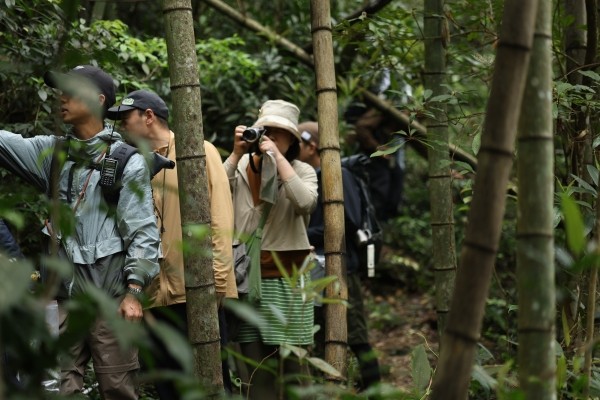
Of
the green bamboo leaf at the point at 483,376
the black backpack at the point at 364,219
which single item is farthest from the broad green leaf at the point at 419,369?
the black backpack at the point at 364,219

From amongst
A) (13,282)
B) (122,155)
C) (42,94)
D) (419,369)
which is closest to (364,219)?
(42,94)

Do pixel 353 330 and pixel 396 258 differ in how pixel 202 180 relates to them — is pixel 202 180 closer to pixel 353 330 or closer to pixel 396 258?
pixel 353 330

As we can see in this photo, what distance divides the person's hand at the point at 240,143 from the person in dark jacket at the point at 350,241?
0.90 meters

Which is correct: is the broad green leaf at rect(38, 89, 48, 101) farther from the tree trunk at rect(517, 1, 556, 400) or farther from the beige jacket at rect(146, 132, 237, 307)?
the tree trunk at rect(517, 1, 556, 400)

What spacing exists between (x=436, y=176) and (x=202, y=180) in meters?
1.48

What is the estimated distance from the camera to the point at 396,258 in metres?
9.30

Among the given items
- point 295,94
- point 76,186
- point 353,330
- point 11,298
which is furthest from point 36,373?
point 295,94

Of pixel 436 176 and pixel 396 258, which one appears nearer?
pixel 436 176

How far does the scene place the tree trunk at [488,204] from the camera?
199 cm

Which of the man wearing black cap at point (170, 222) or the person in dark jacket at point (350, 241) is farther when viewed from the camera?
the person in dark jacket at point (350, 241)

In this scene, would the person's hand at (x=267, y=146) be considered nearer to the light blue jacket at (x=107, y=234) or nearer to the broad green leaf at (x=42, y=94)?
the light blue jacket at (x=107, y=234)

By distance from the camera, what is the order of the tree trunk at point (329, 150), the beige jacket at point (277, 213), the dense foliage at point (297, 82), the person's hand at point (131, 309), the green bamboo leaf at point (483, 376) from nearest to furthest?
the green bamboo leaf at point (483, 376), the dense foliage at point (297, 82), the person's hand at point (131, 309), the tree trunk at point (329, 150), the beige jacket at point (277, 213)

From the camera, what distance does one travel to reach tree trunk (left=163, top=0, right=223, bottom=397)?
3422mm

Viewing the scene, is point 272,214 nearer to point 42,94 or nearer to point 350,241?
point 350,241
